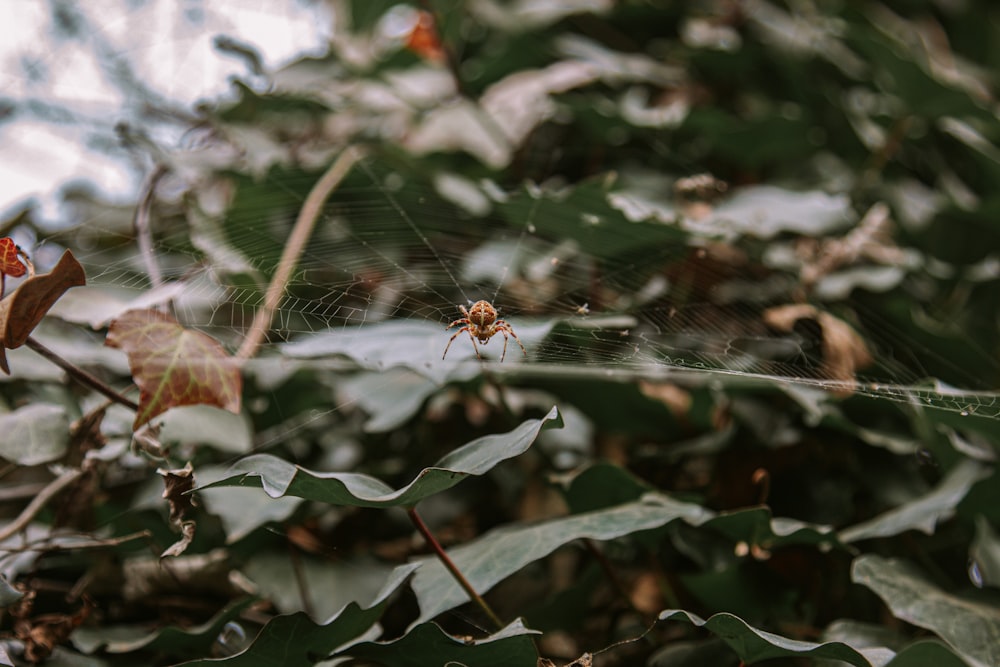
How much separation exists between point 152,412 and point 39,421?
0.20 meters

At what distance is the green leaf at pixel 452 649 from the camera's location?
654mm

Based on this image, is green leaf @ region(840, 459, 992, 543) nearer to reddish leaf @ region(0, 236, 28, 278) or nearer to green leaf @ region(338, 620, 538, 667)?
green leaf @ region(338, 620, 538, 667)

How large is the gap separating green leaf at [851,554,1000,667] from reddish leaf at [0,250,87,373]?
85 cm

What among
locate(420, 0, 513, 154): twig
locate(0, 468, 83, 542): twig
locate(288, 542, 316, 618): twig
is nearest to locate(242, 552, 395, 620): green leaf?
locate(288, 542, 316, 618): twig

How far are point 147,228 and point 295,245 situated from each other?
0.25m

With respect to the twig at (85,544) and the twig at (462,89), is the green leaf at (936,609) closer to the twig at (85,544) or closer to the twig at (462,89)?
the twig at (85,544)

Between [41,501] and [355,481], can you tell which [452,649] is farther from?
[41,501]

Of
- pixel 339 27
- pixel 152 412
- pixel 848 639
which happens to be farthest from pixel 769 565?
pixel 339 27

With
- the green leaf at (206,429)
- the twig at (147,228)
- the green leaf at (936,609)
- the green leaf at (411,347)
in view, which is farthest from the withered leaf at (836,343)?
the twig at (147,228)

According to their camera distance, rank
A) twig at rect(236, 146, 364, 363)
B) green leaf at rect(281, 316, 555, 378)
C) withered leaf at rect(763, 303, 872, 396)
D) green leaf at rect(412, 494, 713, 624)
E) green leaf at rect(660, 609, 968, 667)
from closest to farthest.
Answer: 1. green leaf at rect(660, 609, 968, 667)
2. green leaf at rect(412, 494, 713, 624)
3. green leaf at rect(281, 316, 555, 378)
4. twig at rect(236, 146, 364, 363)
5. withered leaf at rect(763, 303, 872, 396)

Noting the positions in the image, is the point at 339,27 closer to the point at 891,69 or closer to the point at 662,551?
the point at 891,69

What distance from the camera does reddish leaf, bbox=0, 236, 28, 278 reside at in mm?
705

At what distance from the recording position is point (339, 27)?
5.61 feet

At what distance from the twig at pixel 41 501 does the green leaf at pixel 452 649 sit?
409 mm
